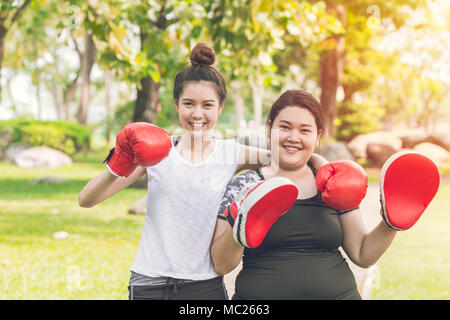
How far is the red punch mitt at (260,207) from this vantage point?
1600 millimetres

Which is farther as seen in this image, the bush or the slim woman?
the bush

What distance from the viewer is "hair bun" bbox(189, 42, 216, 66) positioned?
2021 millimetres

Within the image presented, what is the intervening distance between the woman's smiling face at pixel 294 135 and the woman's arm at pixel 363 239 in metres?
0.32

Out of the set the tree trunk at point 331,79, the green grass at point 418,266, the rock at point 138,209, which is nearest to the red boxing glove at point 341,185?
the green grass at point 418,266

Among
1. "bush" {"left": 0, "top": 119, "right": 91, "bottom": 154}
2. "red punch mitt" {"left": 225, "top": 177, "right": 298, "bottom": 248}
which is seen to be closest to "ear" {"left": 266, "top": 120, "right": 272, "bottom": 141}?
"red punch mitt" {"left": 225, "top": 177, "right": 298, "bottom": 248}

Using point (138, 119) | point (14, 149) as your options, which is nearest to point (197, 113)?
point (138, 119)

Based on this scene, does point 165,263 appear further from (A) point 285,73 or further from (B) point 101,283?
(A) point 285,73

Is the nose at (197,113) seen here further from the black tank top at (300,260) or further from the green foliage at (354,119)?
the green foliage at (354,119)

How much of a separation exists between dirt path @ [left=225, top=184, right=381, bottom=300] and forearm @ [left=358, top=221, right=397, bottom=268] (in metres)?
1.37

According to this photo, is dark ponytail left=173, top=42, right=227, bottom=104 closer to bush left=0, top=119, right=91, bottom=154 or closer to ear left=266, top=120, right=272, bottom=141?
ear left=266, top=120, right=272, bottom=141

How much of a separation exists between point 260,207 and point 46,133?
14.8 m

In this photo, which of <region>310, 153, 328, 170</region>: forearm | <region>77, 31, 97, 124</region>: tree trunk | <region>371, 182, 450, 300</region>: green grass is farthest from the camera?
<region>77, 31, 97, 124</region>: tree trunk

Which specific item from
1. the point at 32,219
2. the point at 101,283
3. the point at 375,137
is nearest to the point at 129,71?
the point at 101,283
